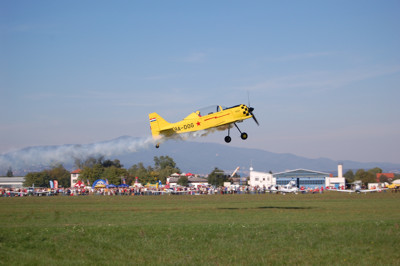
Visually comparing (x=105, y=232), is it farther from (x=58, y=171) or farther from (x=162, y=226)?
(x=58, y=171)

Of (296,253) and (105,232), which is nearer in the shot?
(296,253)

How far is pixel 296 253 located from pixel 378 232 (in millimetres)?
6285

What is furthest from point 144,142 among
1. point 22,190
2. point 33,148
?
point 22,190

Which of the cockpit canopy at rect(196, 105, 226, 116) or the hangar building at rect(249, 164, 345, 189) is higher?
the cockpit canopy at rect(196, 105, 226, 116)

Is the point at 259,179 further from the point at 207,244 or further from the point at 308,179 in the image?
the point at 207,244

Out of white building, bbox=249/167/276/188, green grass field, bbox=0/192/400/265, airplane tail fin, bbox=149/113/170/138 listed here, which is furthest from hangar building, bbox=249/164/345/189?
green grass field, bbox=0/192/400/265

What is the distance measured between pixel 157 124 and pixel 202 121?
12.5ft

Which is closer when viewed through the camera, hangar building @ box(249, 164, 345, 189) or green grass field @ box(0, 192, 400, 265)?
green grass field @ box(0, 192, 400, 265)

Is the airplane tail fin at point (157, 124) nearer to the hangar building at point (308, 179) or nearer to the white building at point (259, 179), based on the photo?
the hangar building at point (308, 179)

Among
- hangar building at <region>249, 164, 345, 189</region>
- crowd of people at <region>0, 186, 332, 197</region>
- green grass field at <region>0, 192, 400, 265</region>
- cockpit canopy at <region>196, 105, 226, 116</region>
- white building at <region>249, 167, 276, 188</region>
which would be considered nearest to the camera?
green grass field at <region>0, 192, 400, 265</region>

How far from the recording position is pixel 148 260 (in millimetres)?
21234

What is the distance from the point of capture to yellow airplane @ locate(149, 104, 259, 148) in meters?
38.4

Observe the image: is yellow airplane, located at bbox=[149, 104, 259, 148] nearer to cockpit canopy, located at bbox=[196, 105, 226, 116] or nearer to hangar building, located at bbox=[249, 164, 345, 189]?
cockpit canopy, located at bbox=[196, 105, 226, 116]

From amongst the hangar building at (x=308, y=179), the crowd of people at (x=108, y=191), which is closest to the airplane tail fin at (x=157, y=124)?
the crowd of people at (x=108, y=191)
